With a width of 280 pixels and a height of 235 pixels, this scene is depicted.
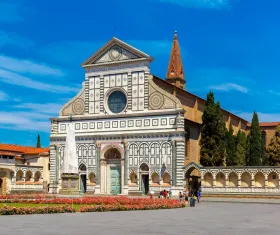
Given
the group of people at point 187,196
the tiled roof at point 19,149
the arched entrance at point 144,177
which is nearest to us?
the group of people at point 187,196

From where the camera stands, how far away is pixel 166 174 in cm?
5016

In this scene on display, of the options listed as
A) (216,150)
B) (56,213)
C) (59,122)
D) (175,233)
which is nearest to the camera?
(175,233)

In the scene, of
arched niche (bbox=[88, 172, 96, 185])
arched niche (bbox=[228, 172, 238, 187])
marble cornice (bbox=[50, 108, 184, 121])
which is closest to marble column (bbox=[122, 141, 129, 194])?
marble cornice (bbox=[50, 108, 184, 121])

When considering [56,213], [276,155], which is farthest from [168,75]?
[56,213]

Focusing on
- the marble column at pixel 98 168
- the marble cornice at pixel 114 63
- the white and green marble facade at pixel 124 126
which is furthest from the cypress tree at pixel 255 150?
the marble column at pixel 98 168

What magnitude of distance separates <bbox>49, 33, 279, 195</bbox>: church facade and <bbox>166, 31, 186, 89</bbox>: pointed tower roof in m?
20.9

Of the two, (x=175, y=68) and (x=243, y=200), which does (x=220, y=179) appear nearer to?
(x=243, y=200)

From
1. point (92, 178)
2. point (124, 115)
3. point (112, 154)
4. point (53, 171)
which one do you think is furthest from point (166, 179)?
point (53, 171)

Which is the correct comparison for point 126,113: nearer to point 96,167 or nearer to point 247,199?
point 96,167

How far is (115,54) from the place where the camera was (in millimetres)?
53875

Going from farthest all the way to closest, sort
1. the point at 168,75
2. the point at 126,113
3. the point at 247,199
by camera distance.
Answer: the point at 168,75, the point at 126,113, the point at 247,199

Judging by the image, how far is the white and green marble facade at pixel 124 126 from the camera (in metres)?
50.1

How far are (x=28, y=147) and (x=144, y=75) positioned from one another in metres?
22.9

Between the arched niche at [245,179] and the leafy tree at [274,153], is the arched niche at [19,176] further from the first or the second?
the leafy tree at [274,153]
